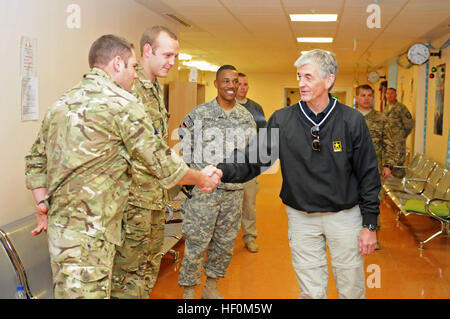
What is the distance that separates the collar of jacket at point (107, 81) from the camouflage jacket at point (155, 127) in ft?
1.69

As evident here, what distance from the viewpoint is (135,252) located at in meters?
3.02

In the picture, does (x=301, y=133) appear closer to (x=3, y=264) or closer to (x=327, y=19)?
(x=3, y=264)

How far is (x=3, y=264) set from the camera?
9.70 feet

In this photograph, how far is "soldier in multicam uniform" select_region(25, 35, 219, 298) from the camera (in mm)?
2203

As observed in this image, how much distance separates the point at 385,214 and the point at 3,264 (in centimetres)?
615

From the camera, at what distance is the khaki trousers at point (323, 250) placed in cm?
270

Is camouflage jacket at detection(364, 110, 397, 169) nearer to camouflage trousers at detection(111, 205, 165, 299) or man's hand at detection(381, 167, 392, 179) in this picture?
man's hand at detection(381, 167, 392, 179)

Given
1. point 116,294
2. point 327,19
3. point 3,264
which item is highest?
point 327,19

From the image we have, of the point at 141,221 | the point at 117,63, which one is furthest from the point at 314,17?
the point at 117,63

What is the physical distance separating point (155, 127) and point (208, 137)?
891mm

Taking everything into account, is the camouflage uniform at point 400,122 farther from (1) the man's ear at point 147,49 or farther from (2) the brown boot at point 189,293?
(1) the man's ear at point 147,49

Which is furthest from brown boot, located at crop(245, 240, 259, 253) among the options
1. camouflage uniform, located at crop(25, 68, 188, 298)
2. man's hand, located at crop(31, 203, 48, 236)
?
camouflage uniform, located at crop(25, 68, 188, 298)

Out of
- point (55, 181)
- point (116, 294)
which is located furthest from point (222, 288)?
point (55, 181)

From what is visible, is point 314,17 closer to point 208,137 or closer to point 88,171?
point 208,137
